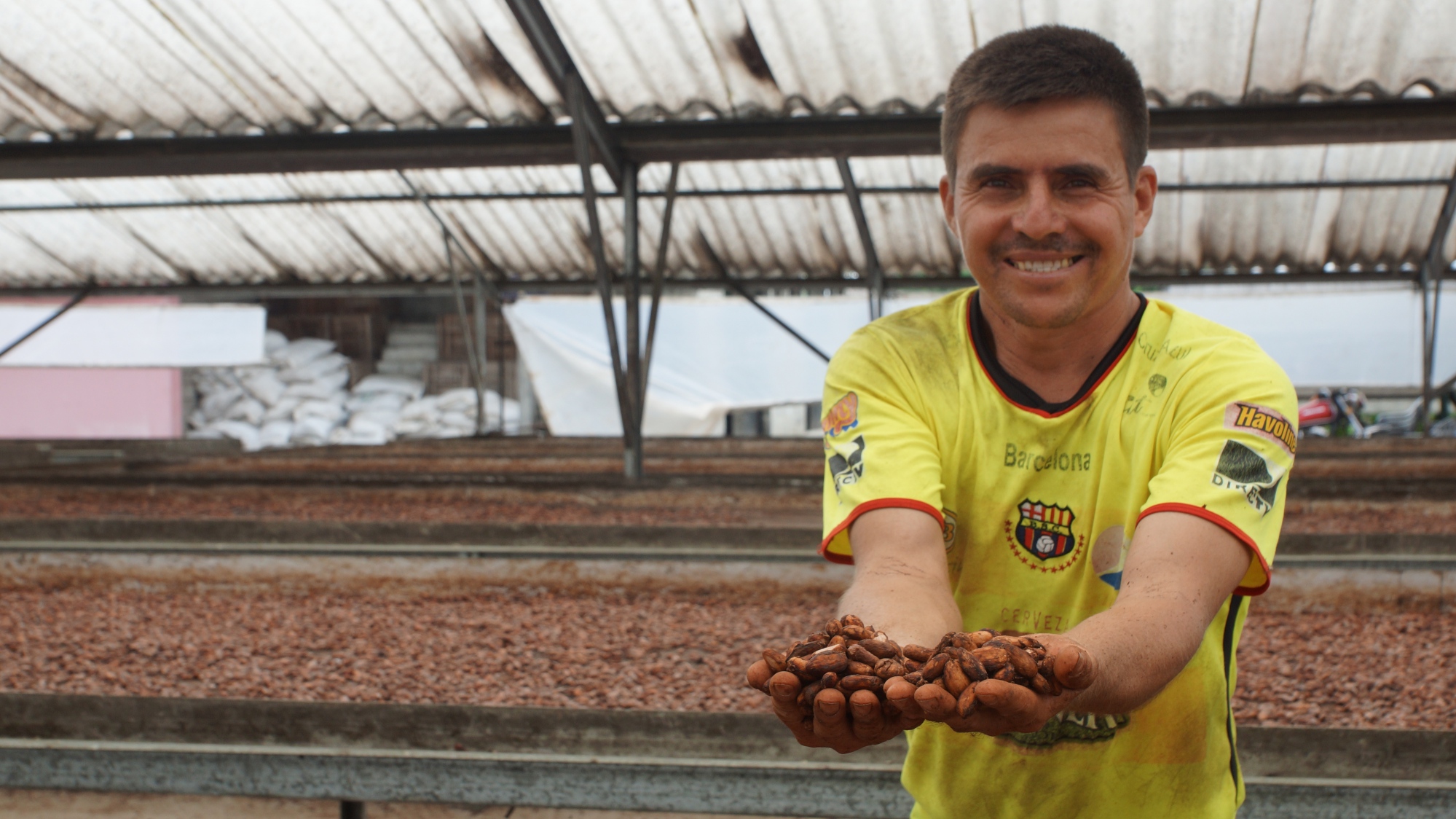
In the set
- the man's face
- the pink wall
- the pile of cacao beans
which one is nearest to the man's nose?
the man's face

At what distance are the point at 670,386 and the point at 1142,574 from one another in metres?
10.8

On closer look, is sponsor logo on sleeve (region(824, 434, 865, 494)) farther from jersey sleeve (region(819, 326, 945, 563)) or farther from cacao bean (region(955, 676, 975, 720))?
cacao bean (region(955, 676, 975, 720))

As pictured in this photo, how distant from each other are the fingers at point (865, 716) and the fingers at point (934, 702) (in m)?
0.03

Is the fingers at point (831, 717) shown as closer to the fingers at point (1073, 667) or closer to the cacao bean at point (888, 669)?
the cacao bean at point (888, 669)

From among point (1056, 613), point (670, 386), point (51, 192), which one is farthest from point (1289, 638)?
point (51, 192)

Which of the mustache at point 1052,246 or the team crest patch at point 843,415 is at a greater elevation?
the mustache at point 1052,246

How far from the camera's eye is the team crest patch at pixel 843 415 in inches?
43.4

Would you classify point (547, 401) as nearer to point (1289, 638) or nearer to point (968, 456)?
point (1289, 638)

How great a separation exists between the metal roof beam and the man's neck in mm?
4264

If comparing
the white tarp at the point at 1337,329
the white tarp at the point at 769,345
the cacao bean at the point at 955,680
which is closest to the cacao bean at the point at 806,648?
the cacao bean at the point at 955,680

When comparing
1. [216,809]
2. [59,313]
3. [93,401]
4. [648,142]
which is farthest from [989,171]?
[93,401]

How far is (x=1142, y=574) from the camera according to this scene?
2.97 feet

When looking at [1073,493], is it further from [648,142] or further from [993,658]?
[648,142]

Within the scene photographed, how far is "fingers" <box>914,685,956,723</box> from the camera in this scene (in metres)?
0.72
